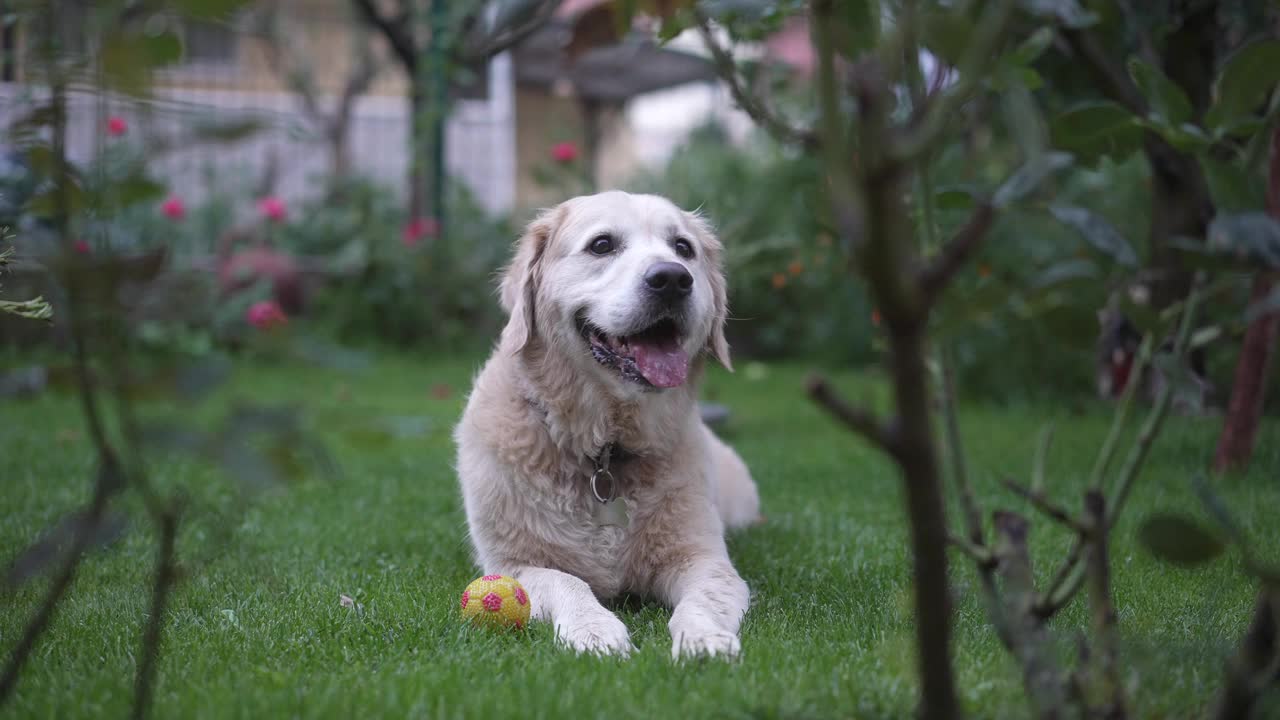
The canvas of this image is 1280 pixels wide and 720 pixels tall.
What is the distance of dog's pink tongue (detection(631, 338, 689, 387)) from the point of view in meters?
3.03

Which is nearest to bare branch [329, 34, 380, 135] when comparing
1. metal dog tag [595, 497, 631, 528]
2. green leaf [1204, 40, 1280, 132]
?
metal dog tag [595, 497, 631, 528]

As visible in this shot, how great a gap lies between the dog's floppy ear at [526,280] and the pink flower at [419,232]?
6127 millimetres

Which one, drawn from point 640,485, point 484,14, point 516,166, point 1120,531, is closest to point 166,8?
point 640,485

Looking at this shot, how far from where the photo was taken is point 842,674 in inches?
82.4

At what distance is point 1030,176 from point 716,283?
218cm

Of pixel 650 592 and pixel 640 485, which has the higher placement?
pixel 640 485

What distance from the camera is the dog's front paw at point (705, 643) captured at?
2242 mm

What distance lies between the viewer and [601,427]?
3.05 metres

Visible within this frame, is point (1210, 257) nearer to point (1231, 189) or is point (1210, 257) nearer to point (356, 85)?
point (1231, 189)

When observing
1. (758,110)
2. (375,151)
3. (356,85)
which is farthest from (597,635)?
(375,151)

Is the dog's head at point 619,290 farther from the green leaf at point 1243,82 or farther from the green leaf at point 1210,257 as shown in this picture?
the green leaf at point 1210,257

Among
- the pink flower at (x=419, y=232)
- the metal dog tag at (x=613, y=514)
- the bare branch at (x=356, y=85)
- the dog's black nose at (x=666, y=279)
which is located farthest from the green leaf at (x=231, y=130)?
the bare branch at (x=356, y=85)

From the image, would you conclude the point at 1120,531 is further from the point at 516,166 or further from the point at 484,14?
the point at 516,166

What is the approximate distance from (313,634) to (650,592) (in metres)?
0.96
